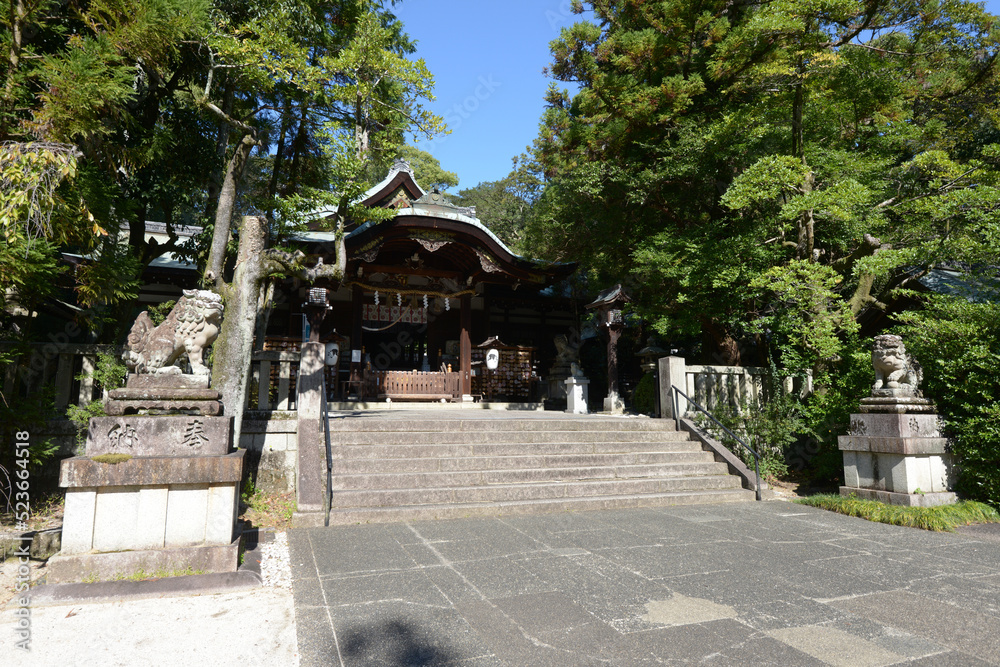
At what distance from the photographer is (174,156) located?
9.50 meters

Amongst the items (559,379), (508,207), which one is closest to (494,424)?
(559,379)

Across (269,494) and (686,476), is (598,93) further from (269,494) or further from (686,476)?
(269,494)

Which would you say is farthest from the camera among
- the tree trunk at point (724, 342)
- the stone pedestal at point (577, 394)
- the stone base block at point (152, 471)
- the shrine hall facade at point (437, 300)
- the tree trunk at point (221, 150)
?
the shrine hall facade at point (437, 300)

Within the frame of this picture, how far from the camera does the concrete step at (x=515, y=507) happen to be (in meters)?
5.75

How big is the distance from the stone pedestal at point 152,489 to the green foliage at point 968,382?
8.30 metres

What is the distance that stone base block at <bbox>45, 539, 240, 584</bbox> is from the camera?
12.3 ft

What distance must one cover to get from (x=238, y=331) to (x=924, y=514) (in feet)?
26.9

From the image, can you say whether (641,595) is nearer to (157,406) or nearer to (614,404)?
(157,406)

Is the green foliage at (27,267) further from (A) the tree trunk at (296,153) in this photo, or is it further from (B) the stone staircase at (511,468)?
(A) the tree trunk at (296,153)

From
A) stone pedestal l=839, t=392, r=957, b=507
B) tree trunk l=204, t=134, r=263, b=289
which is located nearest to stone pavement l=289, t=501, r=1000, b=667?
stone pedestal l=839, t=392, r=957, b=507

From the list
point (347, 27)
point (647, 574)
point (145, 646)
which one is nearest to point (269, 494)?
point (145, 646)

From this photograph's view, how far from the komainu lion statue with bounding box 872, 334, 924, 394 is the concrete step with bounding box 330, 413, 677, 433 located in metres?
3.13

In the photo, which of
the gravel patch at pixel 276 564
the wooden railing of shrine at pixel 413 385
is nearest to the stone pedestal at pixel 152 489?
the gravel patch at pixel 276 564

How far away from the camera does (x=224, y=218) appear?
699 centimetres
